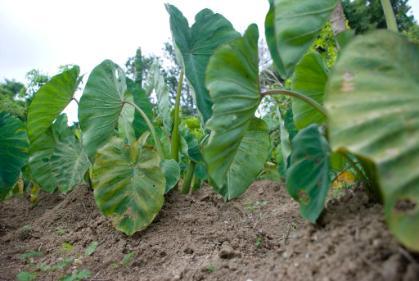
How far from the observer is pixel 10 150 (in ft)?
9.29

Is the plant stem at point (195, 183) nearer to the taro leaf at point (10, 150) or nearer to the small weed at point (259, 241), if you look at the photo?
the small weed at point (259, 241)

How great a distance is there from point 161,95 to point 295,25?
1.44 metres

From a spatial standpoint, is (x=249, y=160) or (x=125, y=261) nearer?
(x=125, y=261)

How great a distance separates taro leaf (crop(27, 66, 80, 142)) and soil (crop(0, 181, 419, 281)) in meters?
0.52

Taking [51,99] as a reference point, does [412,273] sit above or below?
below

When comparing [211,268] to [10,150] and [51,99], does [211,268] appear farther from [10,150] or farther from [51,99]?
[10,150]

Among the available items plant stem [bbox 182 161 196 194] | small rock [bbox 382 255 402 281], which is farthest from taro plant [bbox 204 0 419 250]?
plant stem [bbox 182 161 196 194]

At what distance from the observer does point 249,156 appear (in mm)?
1828

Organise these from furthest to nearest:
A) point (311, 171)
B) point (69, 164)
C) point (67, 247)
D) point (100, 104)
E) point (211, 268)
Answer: point (69, 164), point (100, 104), point (67, 247), point (211, 268), point (311, 171)

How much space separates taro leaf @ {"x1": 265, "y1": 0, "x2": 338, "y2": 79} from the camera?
42.8 inches

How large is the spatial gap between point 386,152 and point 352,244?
0.28 m

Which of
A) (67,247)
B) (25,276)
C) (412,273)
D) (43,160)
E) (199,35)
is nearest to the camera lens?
(412,273)

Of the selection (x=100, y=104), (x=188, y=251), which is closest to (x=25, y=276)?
(x=188, y=251)

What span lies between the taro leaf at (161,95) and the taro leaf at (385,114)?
1609 mm
